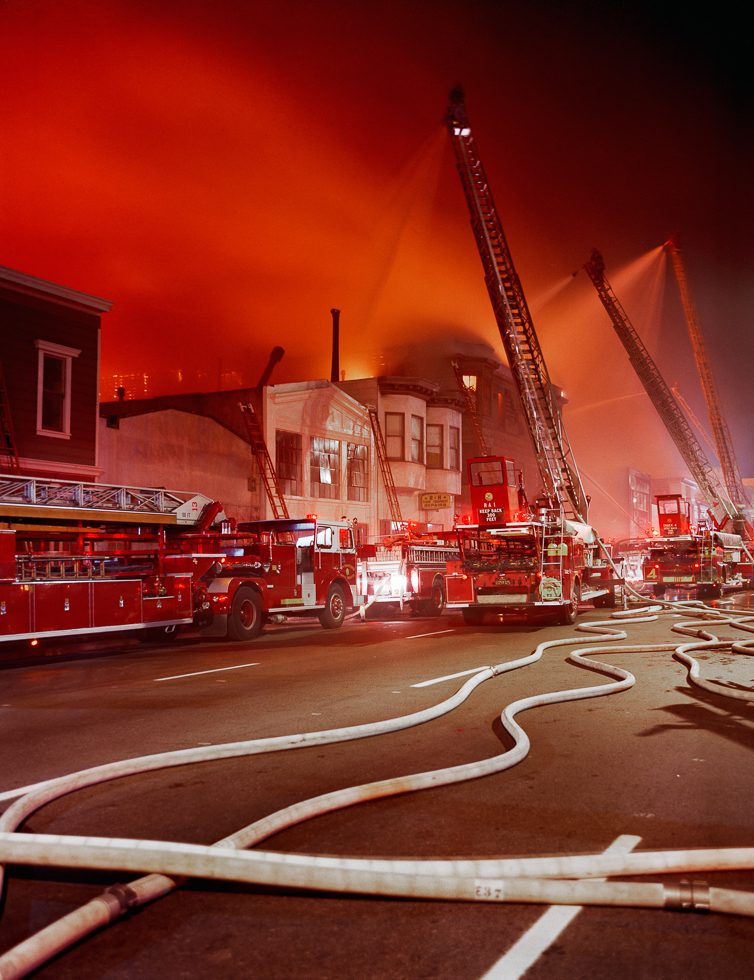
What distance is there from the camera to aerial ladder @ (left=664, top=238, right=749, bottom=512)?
1555 inches

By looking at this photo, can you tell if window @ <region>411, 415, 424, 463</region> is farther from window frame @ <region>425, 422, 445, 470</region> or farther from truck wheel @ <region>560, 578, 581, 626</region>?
truck wheel @ <region>560, 578, 581, 626</region>

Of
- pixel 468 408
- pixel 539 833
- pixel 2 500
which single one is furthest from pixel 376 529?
pixel 539 833

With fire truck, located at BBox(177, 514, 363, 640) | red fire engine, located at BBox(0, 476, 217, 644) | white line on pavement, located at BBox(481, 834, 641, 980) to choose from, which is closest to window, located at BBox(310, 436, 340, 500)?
fire truck, located at BBox(177, 514, 363, 640)

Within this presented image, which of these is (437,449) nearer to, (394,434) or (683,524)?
(394,434)

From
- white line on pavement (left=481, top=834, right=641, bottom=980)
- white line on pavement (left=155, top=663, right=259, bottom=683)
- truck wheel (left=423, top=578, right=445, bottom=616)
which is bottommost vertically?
white line on pavement (left=481, top=834, right=641, bottom=980)

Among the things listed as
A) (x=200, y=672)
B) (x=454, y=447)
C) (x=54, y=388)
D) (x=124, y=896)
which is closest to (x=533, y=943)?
(x=124, y=896)

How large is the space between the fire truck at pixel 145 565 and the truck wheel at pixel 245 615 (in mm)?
23

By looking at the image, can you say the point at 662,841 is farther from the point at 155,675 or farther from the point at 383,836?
the point at 155,675

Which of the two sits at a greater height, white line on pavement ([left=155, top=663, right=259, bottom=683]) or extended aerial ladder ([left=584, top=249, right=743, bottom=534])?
extended aerial ladder ([left=584, top=249, right=743, bottom=534])

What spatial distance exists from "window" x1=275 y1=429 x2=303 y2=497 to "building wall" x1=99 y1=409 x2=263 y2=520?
1381mm

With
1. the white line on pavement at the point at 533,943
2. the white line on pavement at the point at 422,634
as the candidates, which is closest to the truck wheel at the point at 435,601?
the white line on pavement at the point at 422,634

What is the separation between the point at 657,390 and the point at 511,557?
1810 centimetres

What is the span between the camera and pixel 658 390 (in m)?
33.7

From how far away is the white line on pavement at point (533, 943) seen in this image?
9.81ft
